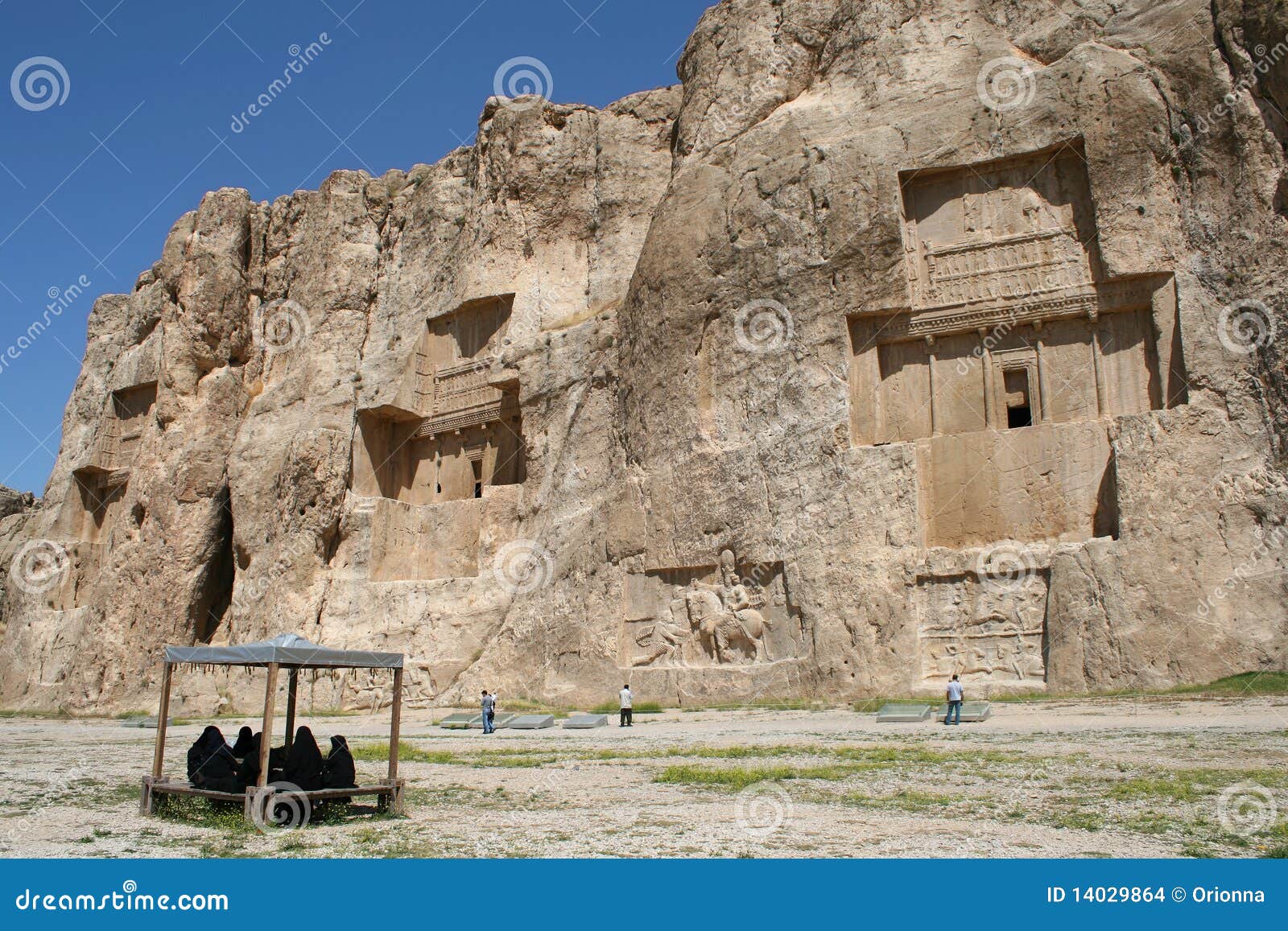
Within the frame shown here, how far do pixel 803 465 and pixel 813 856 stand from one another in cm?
1658

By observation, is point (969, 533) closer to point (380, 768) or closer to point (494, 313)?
point (380, 768)

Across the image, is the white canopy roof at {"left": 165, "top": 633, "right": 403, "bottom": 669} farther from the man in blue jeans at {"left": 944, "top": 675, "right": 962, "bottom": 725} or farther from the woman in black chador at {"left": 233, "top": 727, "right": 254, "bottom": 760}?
the man in blue jeans at {"left": 944, "top": 675, "right": 962, "bottom": 725}

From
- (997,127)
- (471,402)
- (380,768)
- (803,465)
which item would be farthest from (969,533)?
(471,402)

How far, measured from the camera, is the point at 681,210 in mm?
26672
